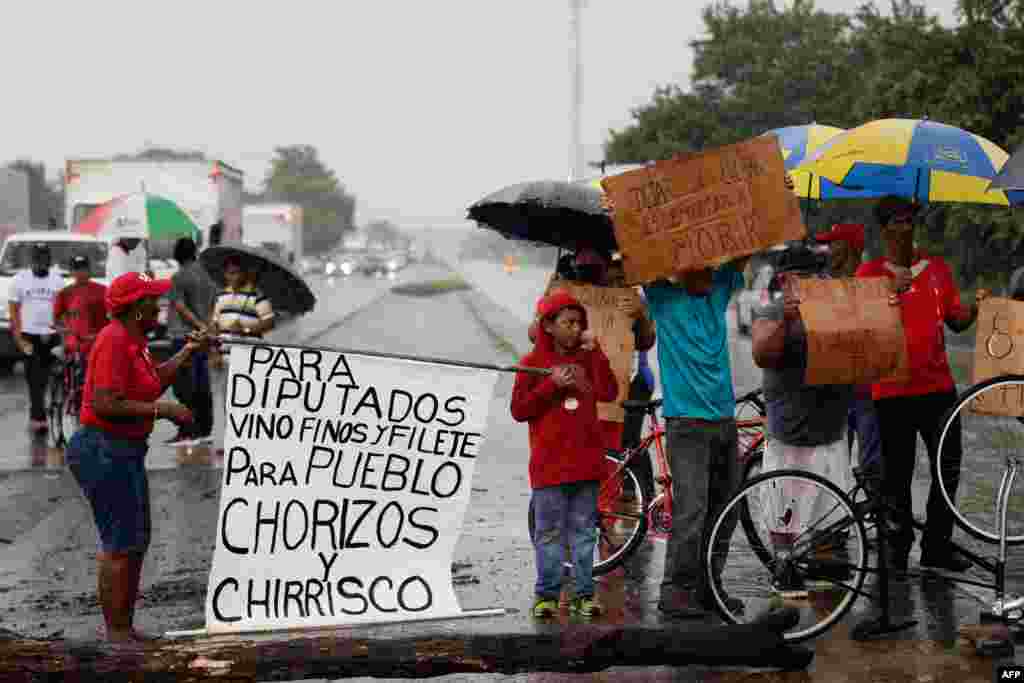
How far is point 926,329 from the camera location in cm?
798

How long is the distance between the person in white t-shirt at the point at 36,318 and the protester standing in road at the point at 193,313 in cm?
194

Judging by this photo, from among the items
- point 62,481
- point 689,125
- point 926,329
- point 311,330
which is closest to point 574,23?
point 689,125

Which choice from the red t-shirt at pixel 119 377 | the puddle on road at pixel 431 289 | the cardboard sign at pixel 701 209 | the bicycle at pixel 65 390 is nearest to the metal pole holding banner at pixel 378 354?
the red t-shirt at pixel 119 377

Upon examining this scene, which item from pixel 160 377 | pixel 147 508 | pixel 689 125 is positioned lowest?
pixel 147 508

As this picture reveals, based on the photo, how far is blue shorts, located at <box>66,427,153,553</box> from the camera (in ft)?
21.7

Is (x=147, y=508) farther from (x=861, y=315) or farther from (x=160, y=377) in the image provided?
(x=861, y=315)

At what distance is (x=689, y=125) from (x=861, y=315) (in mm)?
48789

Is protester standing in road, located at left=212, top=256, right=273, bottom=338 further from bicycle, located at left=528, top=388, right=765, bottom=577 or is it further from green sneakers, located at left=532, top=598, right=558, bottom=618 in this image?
green sneakers, located at left=532, top=598, right=558, bottom=618

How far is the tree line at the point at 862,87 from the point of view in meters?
31.7

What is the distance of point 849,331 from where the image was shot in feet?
22.8

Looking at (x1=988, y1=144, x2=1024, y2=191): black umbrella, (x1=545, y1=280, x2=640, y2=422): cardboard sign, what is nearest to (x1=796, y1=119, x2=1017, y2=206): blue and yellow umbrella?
(x1=988, y1=144, x2=1024, y2=191): black umbrella

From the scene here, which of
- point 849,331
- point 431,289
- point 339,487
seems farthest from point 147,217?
point 431,289

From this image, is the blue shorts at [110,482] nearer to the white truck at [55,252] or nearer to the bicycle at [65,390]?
the bicycle at [65,390]

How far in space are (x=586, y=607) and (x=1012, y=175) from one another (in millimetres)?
2757
